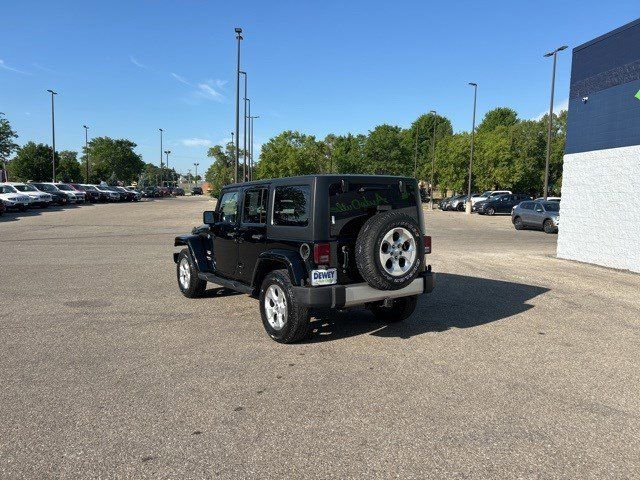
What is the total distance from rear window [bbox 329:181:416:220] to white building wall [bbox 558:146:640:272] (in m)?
7.67

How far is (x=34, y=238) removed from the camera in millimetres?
16203

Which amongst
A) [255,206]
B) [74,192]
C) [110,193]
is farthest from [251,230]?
[110,193]

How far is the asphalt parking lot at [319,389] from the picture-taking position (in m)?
3.01

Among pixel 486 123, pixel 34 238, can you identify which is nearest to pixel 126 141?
pixel 486 123

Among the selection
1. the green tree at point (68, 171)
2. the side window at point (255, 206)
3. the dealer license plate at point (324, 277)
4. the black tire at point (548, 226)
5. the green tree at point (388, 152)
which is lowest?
the black tire at point (548, 226)

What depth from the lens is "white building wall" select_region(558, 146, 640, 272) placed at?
10.7m

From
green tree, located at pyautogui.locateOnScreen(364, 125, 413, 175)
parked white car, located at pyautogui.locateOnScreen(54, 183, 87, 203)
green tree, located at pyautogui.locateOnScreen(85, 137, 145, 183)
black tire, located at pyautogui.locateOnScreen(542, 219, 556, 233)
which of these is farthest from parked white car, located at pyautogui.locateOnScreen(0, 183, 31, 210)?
green tree, located at pyautogui.locateOnScreen(85, 137, 145, 183)

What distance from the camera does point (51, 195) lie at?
35.0m

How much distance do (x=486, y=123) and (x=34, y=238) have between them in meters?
84.5

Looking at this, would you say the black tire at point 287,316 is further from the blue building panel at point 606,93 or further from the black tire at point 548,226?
the black tire at point 548,226

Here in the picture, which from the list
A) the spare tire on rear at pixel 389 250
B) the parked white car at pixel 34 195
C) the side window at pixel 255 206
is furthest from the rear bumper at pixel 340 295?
the parked white car at pixel 34 195

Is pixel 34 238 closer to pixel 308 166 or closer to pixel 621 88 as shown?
pixel 621 88

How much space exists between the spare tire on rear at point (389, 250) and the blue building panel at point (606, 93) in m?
8.37

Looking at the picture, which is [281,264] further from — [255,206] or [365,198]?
[365,198]
